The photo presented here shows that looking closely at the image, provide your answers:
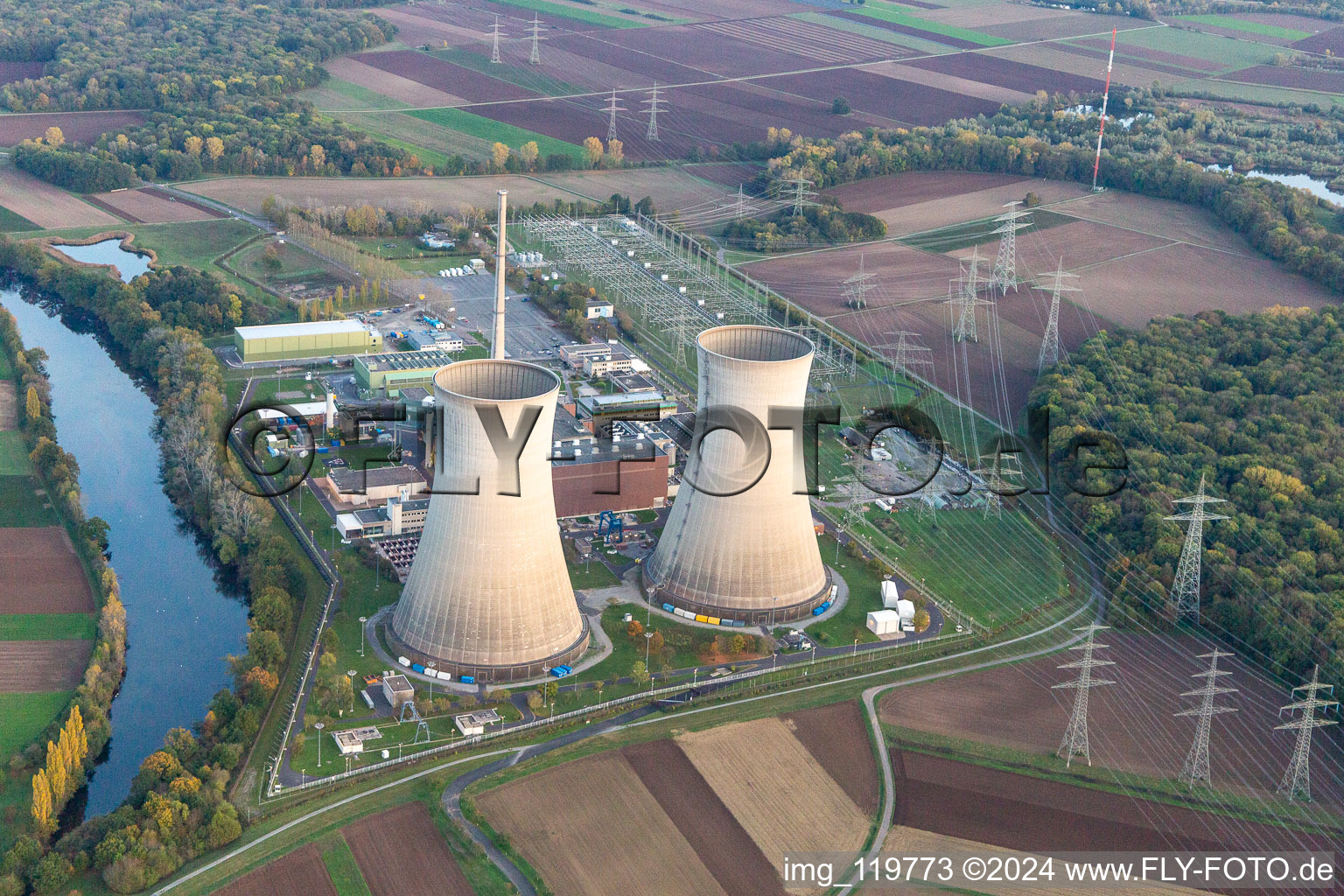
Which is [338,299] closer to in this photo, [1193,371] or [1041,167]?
[1193,371]

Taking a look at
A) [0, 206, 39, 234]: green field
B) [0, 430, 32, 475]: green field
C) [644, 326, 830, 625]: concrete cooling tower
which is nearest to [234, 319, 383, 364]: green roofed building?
[0, 430, 32, 475]: green field

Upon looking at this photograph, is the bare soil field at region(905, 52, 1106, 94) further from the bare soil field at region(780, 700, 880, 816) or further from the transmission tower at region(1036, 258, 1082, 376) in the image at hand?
the bare soil field at region(780, 700, 880, 816)

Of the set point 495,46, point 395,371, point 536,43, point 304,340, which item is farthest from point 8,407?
point 536,43

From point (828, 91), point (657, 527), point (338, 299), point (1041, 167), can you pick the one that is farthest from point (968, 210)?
point (657, 527)

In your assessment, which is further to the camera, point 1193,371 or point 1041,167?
point 1041,167

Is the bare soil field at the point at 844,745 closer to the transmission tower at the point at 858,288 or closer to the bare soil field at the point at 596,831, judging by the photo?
the bare soil field at the point at 596,831

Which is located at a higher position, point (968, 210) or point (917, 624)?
point (968, 210)
